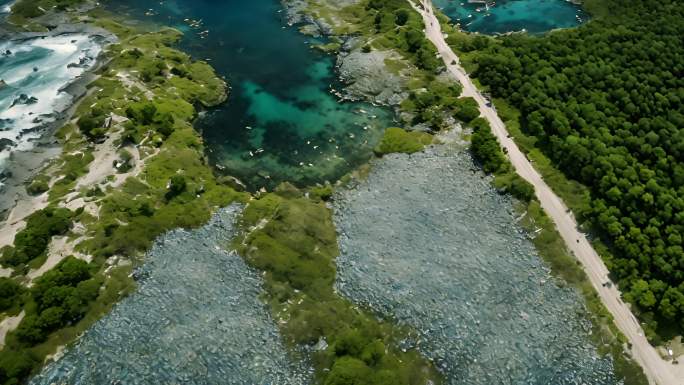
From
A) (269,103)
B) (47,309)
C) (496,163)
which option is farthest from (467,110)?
(47,309)

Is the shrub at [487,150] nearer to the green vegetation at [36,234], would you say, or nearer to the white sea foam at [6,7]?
the green vegetation at [36,234]

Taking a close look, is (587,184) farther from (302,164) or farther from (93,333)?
(93,333)

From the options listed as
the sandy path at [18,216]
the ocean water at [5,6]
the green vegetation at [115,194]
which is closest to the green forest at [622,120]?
the green vegetation at [115,194]

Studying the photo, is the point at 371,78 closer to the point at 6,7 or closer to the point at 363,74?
the point at 363,74

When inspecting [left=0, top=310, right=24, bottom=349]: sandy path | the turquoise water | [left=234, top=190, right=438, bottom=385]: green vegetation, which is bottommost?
[left=0, top=310, right=24, bottom=349]: sandy path

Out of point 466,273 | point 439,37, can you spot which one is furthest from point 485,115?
point 466,273

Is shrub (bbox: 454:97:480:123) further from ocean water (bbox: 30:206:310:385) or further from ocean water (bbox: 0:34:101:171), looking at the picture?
ocean water (bbox: 0:34:101:171)

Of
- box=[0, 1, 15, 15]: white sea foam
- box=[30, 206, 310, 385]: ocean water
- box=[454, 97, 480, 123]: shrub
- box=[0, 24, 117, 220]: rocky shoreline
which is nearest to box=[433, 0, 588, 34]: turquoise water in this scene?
box=[454, 97, 480, 123]: shrub
